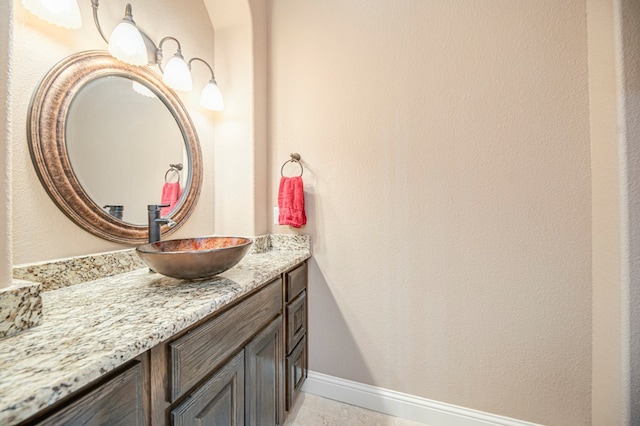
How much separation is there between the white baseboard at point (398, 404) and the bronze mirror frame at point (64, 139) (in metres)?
1.37

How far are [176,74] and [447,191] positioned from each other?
5.12ft

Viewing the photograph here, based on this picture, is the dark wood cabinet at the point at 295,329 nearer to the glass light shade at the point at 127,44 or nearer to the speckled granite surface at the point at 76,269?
the speckled granite surface at the point at 76,269

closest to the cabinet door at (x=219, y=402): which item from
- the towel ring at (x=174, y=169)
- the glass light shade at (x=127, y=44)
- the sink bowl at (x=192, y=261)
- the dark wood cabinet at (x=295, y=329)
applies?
the sink bowl at (x=192, y=261)

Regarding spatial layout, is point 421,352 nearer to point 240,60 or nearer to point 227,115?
point 227,115

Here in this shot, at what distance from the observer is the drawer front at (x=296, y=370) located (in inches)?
52.6

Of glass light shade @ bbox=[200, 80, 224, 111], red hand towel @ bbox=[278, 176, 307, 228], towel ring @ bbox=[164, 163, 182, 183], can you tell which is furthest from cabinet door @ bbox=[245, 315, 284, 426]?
glass light shade @ bbox=[200, 80, 224, 111]

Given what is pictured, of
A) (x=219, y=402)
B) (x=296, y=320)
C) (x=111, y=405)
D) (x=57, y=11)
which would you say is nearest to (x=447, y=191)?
(x=296, y=320)

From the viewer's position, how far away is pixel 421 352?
1.43m

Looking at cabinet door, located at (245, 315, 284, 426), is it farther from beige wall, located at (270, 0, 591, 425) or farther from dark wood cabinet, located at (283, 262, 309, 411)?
beige wall, located at (270, 0, 591, 425)

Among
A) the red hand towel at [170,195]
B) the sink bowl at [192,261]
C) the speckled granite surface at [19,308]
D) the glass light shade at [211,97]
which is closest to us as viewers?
the speckled granite surface at [19,308]

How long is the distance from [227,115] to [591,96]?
192cm

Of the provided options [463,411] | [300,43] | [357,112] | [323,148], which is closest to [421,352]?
[463,411]

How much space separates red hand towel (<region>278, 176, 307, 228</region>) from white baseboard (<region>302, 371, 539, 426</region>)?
1005 millimetres

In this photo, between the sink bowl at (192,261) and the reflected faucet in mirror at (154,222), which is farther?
the reflected faucet in mirror at (154,222)
